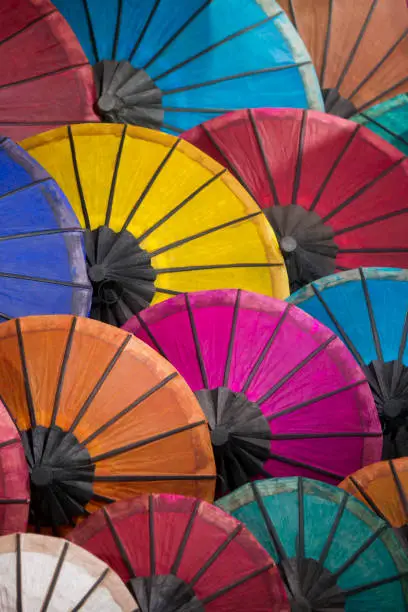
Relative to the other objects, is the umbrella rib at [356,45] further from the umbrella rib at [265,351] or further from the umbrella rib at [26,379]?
the umbrella rib at [26,379]

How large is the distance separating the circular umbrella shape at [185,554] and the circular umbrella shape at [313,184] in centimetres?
383

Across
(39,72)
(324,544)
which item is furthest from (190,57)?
(324,544)

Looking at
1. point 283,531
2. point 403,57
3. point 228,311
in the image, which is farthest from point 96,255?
point 403,57

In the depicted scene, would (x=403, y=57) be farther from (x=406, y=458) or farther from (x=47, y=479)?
(x=47, y=479)

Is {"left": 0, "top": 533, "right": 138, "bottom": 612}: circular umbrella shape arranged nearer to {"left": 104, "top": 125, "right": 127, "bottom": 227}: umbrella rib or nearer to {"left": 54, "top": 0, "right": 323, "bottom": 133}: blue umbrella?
{"left": 104, "top": 125, "right": 127, "bottom": 227}: umbrella rib

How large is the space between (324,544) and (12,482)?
2468 millimetres

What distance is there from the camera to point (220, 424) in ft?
36.3

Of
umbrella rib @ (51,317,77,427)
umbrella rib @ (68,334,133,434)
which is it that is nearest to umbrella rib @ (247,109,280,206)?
umbrella rib @ (68,334,133,434)

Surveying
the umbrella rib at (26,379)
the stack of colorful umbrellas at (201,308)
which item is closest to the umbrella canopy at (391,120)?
the stack of colorful umbrellas at (201,308)

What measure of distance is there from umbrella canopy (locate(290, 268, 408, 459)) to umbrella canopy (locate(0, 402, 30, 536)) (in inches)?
144

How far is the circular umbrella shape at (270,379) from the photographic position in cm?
1125

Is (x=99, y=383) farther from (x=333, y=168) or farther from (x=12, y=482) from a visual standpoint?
(x=333, y=168)

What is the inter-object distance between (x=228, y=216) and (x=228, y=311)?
3.91ft

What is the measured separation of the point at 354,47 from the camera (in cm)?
1511
